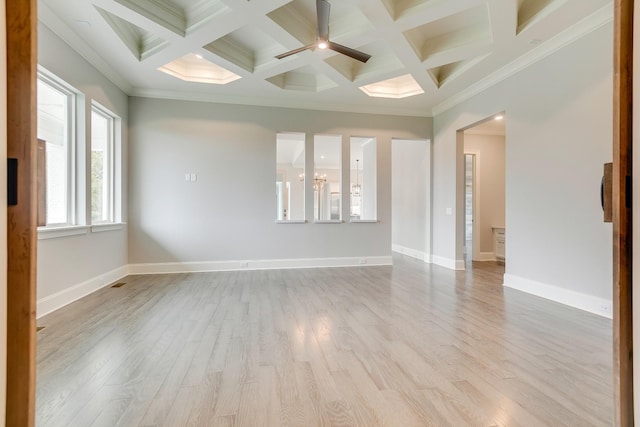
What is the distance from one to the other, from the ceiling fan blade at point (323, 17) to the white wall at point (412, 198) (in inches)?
146

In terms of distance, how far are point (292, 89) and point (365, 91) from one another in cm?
121

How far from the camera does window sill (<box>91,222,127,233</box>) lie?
3868 mm

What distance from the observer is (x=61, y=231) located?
3186mm

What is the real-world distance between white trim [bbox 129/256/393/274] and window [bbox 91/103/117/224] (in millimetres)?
981

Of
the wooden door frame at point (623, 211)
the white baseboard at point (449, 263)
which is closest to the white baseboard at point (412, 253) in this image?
the white baseboard at point (449, 263)

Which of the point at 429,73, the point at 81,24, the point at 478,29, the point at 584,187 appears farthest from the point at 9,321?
the point at 429,73

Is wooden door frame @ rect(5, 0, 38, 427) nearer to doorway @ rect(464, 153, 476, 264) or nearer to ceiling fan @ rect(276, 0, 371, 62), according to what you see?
ceiling fan @ rect(276, 0, 371, 62)

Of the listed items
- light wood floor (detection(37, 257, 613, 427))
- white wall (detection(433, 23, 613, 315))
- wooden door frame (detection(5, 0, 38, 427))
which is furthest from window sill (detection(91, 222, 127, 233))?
white wall (detection(433, 23, 613, 315))

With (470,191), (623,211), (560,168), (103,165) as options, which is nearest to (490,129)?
(470,191)

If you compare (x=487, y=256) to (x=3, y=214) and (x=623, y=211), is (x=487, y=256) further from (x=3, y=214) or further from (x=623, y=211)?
(x=3, y=214)

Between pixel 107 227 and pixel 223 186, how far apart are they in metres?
1.75

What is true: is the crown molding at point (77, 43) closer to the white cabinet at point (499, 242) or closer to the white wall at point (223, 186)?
the white wall at point (223, 186)

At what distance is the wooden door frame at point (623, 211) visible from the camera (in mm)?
765

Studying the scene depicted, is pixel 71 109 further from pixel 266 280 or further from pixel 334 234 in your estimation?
pixel 334 234
